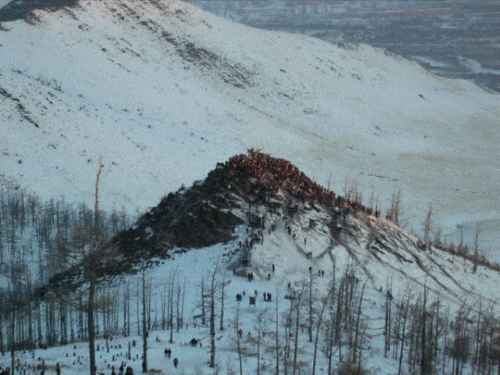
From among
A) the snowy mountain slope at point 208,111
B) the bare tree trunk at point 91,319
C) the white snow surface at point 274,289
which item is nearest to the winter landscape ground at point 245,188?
the white snow surface at point 274,289

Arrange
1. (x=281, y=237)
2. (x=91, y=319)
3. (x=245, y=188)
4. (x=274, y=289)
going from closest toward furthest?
(x=91, y=319)
(x=274, y=289)
(x=281, y=237)
(x=245, y=188)

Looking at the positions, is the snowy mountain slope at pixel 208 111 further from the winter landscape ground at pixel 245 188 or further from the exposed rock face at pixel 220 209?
the exposed rock face at pixel 220 209

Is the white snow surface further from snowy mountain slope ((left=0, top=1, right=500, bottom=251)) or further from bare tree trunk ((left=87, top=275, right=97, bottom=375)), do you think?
snowy mountain slope ((left=0, top=1, right=500, bottom=251))

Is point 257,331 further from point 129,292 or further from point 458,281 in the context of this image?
point 458,281

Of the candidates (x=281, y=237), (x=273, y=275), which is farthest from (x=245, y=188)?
(x=273, y=275)

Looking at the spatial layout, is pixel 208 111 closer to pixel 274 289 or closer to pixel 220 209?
pixel 220 209
